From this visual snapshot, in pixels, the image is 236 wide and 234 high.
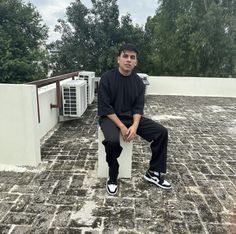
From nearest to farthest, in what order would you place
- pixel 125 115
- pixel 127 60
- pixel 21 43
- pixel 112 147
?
1. pixel 112 147
2. pixel 127 60
3. pixel 125 115
4. pixel 21 43

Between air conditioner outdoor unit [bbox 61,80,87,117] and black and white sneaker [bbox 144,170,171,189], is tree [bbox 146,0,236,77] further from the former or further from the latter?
black and white sneaker [bbox 144,170,171,189]

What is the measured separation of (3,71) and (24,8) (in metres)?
4.27

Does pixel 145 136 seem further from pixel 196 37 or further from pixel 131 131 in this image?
pixel 196 37

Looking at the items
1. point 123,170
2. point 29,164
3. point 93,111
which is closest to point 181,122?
point 93,111

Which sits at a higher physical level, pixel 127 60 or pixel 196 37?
pixel 196 37

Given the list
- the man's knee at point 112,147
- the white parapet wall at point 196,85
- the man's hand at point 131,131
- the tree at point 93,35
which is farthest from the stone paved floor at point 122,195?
the tree at point 93,35

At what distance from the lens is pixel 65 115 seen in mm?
4906

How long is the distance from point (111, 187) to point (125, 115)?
0.72 meters

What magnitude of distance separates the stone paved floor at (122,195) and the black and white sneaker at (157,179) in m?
0.06

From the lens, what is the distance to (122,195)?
244 centimetres

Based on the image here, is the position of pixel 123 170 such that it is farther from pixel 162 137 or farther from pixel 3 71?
pixel 3 71

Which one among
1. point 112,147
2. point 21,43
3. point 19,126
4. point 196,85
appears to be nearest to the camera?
point 112,147

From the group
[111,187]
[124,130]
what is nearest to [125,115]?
[124,130]

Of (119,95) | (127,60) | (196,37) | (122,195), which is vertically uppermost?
(196,37)
